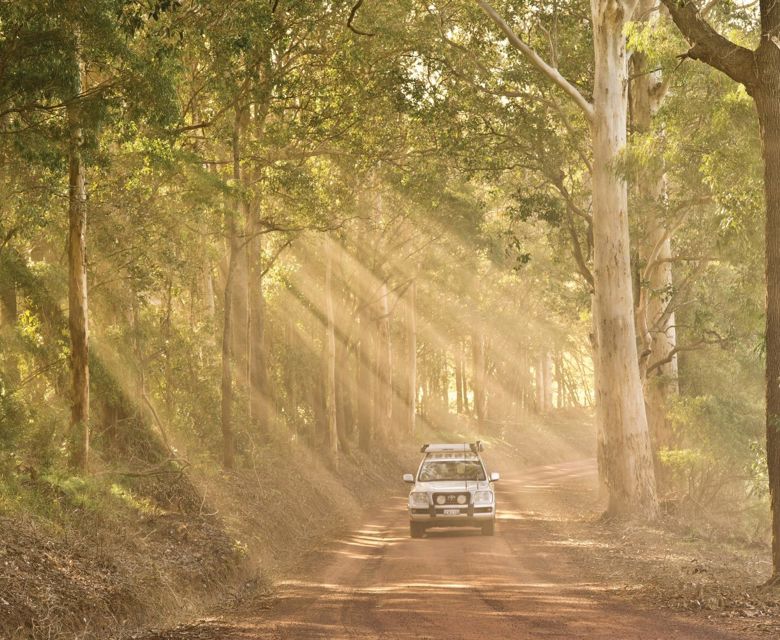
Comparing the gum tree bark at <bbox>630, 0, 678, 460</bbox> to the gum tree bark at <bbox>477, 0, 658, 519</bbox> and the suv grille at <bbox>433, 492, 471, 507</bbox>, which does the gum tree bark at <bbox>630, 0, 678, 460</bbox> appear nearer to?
the gum tree bark at <bbox>477, 0, 658, 519</bbox>

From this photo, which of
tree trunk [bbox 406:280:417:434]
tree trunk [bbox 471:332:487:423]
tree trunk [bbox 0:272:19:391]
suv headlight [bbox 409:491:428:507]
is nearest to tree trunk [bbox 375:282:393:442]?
tree trunk [bbox 406:280:417:434]

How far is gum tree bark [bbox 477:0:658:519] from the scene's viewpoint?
70.4 feet

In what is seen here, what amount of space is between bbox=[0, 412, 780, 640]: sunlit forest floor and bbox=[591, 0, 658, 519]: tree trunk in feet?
4.94

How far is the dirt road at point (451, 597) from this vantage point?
10.0 m

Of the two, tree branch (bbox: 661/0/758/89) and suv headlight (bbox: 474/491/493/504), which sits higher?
tree branch (bbox: 661/0/758/89)

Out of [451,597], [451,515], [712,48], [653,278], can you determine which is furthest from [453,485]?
[712,48]

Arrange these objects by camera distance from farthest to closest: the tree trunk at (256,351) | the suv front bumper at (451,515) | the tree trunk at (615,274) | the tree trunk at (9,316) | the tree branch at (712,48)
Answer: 1. the tree trunk at (256,351)
2. the tree trunk at (615,274)
3. the suv front bumper at (451,515)
4. the tree trunk at (9,316)
5. the tree branch at (712,48)

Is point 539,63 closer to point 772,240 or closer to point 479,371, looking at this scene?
point 772,240

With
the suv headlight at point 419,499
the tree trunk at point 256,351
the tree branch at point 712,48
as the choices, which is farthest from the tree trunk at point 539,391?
the tree branch at point 712,48

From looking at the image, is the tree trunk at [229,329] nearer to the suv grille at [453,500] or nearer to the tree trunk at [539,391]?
the suv grille at [453,500]

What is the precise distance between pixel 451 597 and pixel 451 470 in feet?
28.9

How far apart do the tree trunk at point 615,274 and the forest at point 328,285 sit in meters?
0.07

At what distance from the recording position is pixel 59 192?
1487 cm

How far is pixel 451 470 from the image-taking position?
69.7ft
